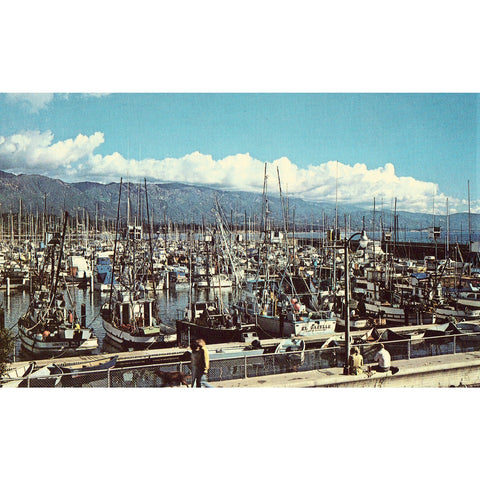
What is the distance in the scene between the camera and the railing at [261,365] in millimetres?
7512

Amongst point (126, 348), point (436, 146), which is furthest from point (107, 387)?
point (436, 146)

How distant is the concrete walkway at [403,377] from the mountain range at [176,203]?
8.01ft

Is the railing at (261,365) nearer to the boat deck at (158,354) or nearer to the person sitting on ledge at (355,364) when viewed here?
the person sitting on ledge at (355,364)

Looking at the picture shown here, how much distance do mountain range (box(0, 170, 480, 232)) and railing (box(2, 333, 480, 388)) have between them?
2.16 metres

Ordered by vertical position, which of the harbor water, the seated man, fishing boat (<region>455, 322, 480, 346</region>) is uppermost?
the harbor water

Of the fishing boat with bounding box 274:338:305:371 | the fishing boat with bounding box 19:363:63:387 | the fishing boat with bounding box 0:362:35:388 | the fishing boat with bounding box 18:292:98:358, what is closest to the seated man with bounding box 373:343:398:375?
the fishing boat with bounding box 274:338:305:371

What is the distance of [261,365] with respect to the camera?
25.6 ft

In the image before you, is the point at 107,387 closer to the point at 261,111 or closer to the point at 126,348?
the point at 126,348

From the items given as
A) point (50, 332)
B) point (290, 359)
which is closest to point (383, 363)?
point (290, 359)

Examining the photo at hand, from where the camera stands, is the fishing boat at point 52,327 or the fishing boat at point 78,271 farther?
the fishing boat at point 78,271

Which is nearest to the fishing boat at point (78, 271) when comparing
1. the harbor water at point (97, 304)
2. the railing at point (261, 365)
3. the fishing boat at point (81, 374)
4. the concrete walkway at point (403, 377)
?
the harbor water at point (97, 304)

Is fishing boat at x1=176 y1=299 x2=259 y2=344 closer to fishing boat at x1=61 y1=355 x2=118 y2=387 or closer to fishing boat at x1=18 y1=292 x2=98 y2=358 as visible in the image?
fishing boat at x1=18 y1=292 x2=98 y2=358

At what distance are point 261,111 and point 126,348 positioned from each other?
5.31 metres

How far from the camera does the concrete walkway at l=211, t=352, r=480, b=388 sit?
24.0 ft
